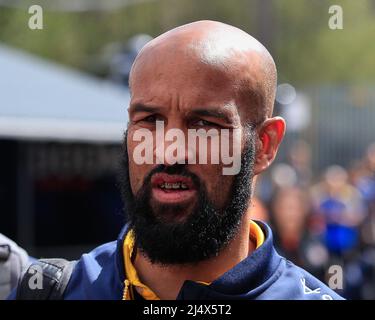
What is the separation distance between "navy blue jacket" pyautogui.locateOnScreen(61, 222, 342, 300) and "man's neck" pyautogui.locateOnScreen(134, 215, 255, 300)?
0.03 m

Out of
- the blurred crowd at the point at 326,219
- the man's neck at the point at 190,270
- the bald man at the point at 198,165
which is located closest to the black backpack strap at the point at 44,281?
the bald man at the point at 198,165

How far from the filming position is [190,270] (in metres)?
2.29

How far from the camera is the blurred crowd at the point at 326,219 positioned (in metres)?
8.40

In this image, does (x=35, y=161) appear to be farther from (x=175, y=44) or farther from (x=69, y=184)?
(x=175, y=44)

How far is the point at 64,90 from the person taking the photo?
969 centimetres

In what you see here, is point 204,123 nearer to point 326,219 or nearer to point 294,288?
point 294,288

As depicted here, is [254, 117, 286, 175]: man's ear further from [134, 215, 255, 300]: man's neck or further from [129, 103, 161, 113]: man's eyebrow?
[129, 103, 161, 113]: man's eyebrow

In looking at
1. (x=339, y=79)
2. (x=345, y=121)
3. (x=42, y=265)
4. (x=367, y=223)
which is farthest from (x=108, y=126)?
(x=339, y=79)

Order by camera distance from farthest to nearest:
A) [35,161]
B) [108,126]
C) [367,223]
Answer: [367,223] < [35,161] < [108,126]

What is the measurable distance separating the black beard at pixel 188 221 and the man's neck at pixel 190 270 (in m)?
0.03

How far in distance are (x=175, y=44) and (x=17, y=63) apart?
25.8 feet

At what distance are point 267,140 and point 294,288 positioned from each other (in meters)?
0.35

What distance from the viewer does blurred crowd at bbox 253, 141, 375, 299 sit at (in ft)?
27.6

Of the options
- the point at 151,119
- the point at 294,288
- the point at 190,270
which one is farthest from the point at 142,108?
the point at 294,288
